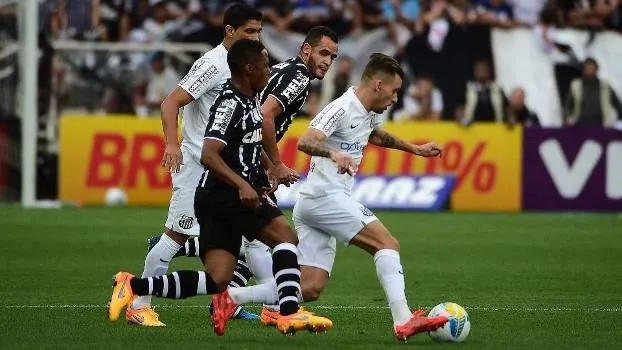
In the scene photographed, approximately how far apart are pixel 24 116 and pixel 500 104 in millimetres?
8077

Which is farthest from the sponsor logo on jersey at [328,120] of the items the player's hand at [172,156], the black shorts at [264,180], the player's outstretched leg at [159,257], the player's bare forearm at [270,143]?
the player's outstretched leg at [159,257]

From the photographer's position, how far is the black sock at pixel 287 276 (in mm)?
9578

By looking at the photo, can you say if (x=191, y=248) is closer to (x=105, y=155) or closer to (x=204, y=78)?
(x=204, y=78)

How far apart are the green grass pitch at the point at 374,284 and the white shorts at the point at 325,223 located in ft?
1.87

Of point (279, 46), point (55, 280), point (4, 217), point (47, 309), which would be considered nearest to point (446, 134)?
point (279, 46)

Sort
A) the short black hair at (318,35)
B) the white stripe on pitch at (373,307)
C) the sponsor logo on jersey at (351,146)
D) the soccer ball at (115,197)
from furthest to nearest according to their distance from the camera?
the soccer ball at (115,197), the white stripe on pitch at (373,307), the short black hair at (318,35), the sponsor logo on jersey at (351,146)

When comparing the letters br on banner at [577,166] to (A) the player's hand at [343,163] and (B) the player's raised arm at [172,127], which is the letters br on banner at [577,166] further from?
(A) the player's hand at [343,163]

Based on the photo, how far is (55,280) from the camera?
13.8 meters

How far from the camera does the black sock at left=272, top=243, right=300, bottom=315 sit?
958cm

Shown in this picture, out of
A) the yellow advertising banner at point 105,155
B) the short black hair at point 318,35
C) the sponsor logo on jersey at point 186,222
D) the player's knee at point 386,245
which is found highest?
the short black hair at point 318,35

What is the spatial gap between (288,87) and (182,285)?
186cm

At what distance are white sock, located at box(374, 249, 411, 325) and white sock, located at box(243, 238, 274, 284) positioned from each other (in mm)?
1241

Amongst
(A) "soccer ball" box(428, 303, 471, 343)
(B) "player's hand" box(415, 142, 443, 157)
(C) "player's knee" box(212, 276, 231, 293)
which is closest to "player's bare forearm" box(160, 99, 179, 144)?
(C) "player's knee" box(212, 276, 231, 293)

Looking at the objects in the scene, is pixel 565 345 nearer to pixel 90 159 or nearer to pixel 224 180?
pixel 224 180
